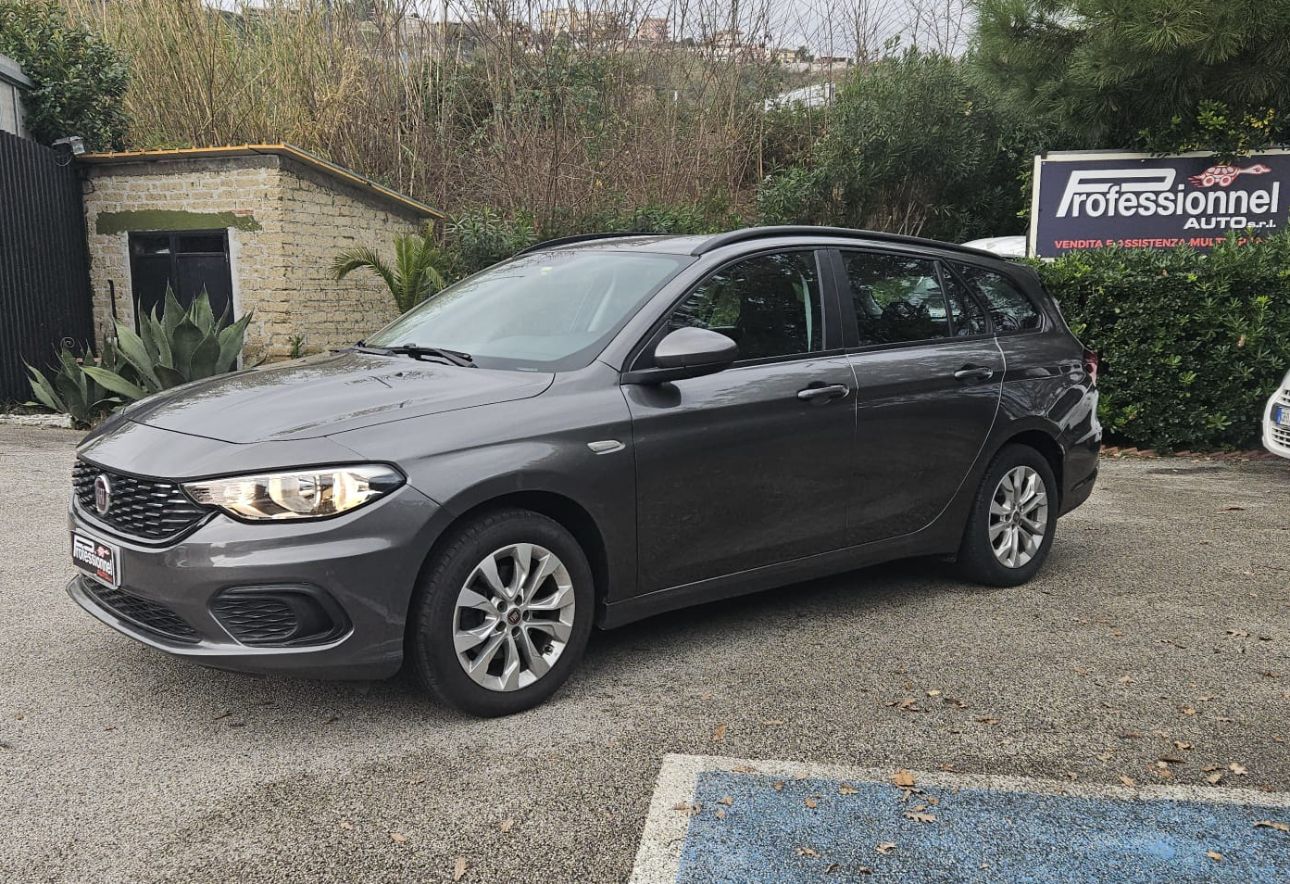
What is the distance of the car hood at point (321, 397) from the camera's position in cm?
354

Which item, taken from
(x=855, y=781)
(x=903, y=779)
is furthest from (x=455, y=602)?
(x=903, y=779)

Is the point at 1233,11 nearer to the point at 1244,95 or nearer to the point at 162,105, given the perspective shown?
the point at 1244,95

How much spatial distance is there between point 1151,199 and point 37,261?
460 inches

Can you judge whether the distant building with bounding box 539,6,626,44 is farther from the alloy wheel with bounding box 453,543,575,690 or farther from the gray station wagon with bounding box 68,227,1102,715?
the alloy wheel with bounding box 453,543,575,690

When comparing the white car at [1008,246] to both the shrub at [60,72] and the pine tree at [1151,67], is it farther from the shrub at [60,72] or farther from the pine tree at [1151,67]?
the shrub at [60,72]

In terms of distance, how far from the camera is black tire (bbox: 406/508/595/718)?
350cm

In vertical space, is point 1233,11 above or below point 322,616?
above

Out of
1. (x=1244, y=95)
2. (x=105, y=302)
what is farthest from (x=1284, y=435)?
(x=105, y=302)

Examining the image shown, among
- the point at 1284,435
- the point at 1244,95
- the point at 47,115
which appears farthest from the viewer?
the point at 47,115

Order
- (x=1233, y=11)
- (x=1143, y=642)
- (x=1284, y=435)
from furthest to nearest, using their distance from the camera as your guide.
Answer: (x=1233, y=11) < (x=1284, y=435) < (x=1143, y=642)

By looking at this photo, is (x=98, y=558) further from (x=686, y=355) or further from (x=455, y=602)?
(x=686, y=355)

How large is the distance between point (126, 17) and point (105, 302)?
181 inches

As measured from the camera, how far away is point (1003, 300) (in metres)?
5.56

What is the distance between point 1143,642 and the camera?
4621mm
